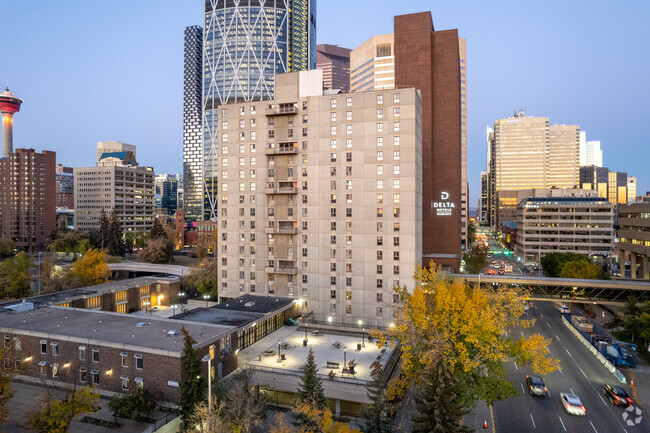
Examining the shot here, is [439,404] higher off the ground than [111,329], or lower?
lower

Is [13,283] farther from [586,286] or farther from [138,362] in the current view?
[586,286]

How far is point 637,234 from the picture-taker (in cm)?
10519

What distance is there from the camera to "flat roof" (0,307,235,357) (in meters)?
40.8

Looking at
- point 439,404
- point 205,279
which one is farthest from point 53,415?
point 205,279

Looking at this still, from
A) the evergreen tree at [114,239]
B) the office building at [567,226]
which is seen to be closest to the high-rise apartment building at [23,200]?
the evergreen tree at [114,239]

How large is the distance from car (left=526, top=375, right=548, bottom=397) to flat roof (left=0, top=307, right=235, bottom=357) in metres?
34.4

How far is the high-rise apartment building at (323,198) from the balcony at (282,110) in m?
0.19

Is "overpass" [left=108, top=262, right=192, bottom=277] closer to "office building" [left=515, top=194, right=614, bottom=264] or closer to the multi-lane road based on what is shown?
the multi-lane road

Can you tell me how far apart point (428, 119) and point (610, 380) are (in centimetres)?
7706

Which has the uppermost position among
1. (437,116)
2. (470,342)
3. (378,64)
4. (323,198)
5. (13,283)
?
(378,64)

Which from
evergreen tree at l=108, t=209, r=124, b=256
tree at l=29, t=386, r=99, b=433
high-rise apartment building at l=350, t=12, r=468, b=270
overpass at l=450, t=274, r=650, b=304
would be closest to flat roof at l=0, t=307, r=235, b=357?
tree at l=29, t=386, r=99, b=433

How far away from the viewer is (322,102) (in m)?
72.2

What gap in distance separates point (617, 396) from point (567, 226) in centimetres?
12307

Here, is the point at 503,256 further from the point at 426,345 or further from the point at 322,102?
the point at 426,345
